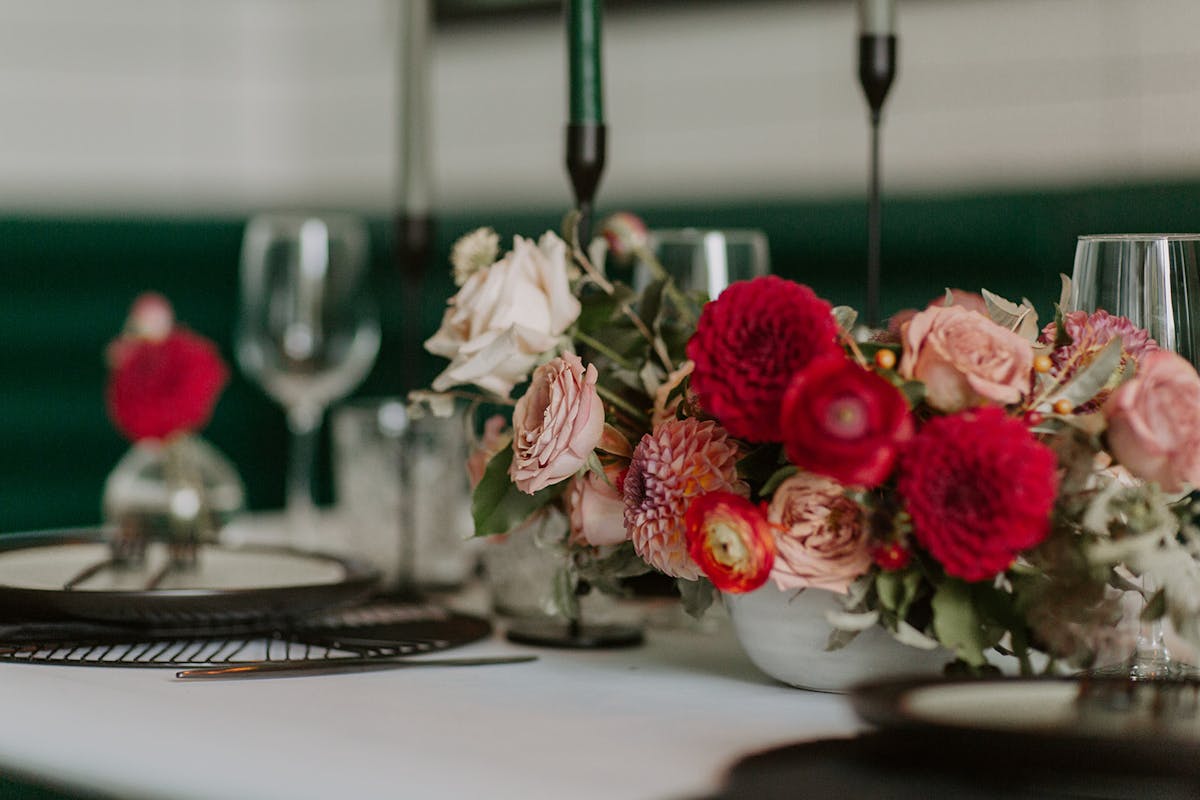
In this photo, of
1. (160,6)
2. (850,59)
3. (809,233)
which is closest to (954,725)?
(809,233)

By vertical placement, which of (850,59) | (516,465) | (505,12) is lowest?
(516,465)

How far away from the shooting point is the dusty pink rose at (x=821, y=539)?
652 millimetres

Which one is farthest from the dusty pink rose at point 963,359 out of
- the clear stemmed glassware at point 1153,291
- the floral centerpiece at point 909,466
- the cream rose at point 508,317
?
the cream rose at point 508,317

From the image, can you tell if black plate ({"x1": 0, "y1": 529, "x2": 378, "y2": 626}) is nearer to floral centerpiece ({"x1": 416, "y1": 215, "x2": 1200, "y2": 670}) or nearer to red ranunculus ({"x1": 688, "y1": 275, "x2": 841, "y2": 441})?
floral centerpiece ({"x1": 416, "y1": 215, "x2": 1200, "y2": 670})

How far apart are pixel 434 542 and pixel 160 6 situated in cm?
255

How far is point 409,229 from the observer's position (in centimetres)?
115

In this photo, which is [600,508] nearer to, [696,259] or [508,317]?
[508,317]

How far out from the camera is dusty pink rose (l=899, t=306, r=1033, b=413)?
0.63m

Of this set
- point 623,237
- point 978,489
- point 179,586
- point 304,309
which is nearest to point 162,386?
point 304,309

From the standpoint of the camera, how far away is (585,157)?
914 millimetres

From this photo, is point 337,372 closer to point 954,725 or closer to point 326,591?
point 326,591

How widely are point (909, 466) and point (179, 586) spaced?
0.46 m

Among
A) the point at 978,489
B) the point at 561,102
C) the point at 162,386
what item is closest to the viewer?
the point at 978,489

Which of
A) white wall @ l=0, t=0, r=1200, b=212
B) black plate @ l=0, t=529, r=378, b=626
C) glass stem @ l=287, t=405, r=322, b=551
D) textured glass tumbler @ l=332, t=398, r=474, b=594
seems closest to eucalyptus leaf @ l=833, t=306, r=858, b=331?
black plate @ l=0, t=529, r=378, b=626
